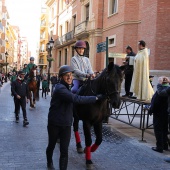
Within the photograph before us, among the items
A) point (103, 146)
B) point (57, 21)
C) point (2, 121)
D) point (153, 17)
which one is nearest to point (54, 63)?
point (57, 21)

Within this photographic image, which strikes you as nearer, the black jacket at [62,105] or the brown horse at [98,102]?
the black jacket at [62,105]

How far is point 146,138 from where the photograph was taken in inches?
315

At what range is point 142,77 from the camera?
7.95 m

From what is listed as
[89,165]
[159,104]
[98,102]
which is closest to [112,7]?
[159,104]

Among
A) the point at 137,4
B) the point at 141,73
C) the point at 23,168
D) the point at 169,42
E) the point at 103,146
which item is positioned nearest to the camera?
the point at 23,168

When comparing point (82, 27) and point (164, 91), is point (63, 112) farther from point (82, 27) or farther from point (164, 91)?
point (82, 27)

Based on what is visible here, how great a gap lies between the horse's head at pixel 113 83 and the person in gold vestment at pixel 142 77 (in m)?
3.32

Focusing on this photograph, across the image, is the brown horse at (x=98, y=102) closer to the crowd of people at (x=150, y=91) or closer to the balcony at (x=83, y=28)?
the crowd of people at (x=150, y=91)

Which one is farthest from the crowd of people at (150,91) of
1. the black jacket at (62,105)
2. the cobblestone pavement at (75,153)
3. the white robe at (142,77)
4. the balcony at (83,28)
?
the balcony at (83,28)

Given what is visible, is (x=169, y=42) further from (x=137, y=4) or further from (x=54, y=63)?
(x=54, y=63)

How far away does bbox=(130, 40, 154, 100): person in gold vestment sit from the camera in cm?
789

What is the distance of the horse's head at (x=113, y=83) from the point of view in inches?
182

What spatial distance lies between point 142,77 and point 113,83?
348 cm

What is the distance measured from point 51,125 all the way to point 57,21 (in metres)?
39.8
